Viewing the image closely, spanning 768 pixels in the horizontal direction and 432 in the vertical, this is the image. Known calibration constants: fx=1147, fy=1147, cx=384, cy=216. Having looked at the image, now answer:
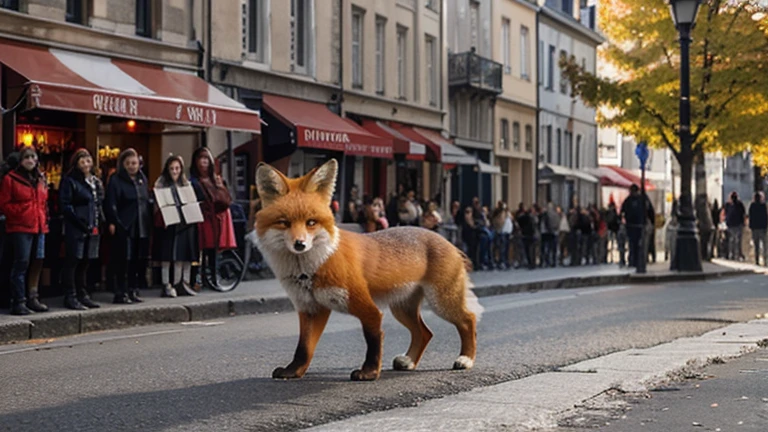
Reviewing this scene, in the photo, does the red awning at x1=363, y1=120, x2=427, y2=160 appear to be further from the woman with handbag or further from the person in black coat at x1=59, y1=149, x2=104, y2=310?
the person in black coat at x1=59, y1=149, x2=104, y2=310

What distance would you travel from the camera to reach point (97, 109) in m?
16.0

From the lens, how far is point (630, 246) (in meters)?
25.4

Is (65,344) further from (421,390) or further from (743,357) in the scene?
(743,357)

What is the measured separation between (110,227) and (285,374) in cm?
726

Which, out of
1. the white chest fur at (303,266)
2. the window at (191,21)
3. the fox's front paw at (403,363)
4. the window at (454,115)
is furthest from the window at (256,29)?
the white chest fur at (303,266)

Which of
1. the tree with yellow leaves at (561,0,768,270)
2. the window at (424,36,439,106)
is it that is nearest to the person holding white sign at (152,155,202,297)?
the tree with yellow leaves at (561,0,768,270)

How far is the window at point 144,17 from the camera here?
71.4 feet

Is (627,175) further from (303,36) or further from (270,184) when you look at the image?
(270,184)

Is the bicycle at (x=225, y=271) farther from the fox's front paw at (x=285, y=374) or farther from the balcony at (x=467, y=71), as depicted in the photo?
the balcony at (x=467, y=71)

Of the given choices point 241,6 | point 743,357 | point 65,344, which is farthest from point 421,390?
point 241,6

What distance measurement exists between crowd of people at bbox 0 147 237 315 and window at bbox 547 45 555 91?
34.5 m

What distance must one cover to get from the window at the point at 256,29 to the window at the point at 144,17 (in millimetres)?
3981

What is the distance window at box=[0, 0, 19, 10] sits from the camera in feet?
59.7

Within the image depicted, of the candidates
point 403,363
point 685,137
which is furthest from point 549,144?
point 403,363
